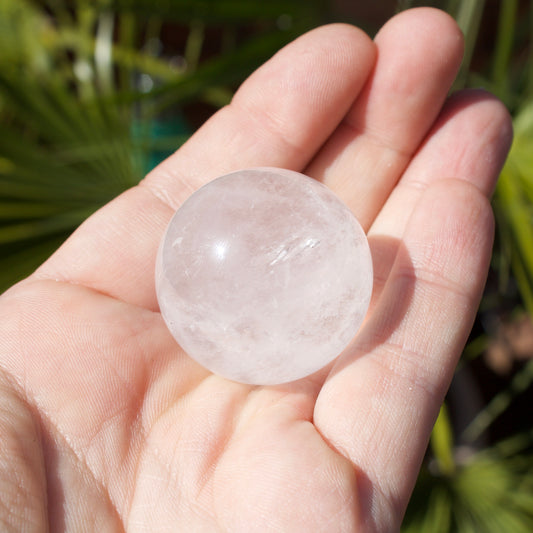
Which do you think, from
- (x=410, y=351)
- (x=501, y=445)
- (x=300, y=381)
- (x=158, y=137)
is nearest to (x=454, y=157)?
(x=410, y=351)

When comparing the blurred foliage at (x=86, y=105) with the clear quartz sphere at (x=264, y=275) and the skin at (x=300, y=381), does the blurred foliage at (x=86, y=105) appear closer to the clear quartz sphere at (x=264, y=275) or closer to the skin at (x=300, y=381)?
the skin at (x=300, y=381)

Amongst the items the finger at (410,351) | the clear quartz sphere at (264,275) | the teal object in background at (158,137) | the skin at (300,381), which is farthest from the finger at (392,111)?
the teal object in background at (158,137)

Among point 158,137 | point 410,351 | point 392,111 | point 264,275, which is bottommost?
point 158,137

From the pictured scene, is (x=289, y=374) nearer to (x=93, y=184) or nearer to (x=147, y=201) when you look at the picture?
(x=147, y=201)

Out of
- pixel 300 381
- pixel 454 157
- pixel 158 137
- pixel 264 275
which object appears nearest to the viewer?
pixel 264 275

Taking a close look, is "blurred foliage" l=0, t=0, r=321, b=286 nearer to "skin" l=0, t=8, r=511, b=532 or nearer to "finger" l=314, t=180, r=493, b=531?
"skin" l=0, t=8, r=511, b=532

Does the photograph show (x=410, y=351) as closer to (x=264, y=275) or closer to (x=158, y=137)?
(x=264, y=275)
